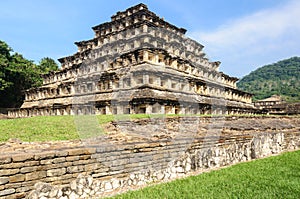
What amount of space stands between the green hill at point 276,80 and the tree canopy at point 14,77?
75186 mm

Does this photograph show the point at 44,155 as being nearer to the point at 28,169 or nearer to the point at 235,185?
the point at 28,169

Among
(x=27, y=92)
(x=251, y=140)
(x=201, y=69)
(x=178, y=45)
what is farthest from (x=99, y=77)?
(x=251, y=140)

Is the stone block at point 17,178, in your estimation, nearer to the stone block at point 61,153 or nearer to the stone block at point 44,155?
the stone block at point 44,155

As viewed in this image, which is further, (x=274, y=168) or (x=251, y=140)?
(x=251, y=140)

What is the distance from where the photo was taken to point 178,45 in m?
32.5

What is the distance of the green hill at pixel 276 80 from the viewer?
291ft

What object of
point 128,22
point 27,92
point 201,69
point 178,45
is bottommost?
point 27,92

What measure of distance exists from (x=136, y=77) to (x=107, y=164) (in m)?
18.7

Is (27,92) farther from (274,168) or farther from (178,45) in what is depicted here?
(274,168)

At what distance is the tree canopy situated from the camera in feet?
123

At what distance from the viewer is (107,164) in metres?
5.71

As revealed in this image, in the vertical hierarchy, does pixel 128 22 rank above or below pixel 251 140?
above

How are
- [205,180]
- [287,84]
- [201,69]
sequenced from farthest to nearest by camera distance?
[287,84] < [201,69] < [205,180]

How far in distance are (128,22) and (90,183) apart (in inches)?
1160
